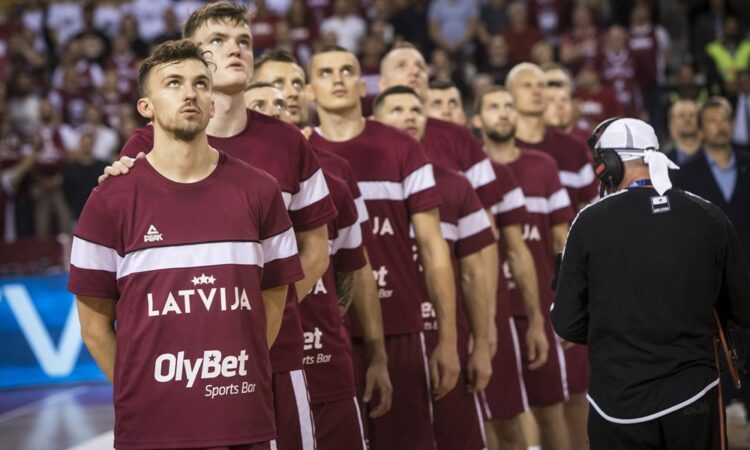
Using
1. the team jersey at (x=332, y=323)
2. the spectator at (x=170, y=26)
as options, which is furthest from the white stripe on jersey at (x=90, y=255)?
the spectator at (x=170, y=26)

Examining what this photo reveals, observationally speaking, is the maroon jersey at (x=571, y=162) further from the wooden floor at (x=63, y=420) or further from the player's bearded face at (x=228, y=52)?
the player's bearded face at (x=228, y=52)

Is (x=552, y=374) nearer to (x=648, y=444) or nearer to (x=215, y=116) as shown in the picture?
(x=648, y=444)

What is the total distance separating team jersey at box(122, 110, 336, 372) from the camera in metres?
5.41

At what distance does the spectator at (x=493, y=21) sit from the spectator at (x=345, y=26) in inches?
73.7

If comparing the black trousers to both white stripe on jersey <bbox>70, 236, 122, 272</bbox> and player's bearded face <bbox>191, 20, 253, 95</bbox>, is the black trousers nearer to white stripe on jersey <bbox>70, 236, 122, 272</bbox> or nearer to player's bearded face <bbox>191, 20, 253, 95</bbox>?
player's bearded face <bbox>191, 20, 253, 95</bbox>

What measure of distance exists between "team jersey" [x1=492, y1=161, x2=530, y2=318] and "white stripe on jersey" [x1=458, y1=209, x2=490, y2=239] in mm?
1047

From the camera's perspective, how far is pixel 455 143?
8.57 meters

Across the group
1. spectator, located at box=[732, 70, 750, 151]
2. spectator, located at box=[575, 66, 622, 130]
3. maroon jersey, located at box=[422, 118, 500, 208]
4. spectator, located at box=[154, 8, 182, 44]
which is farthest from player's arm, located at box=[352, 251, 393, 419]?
spectator, located at box=[154, 8, 182, 44]

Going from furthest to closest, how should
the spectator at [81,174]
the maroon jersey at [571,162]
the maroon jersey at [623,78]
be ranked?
1. the maroon jersey at [623,78]
2. the spectator at [81,174]
3. the maroon jersey at [571,162]

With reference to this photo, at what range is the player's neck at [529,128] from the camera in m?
10.4

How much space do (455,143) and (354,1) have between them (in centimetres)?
1297

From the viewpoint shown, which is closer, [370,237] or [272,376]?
[272,376]

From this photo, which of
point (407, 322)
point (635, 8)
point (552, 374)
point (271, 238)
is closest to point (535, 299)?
point (552, 374)

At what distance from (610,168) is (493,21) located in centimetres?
1515
